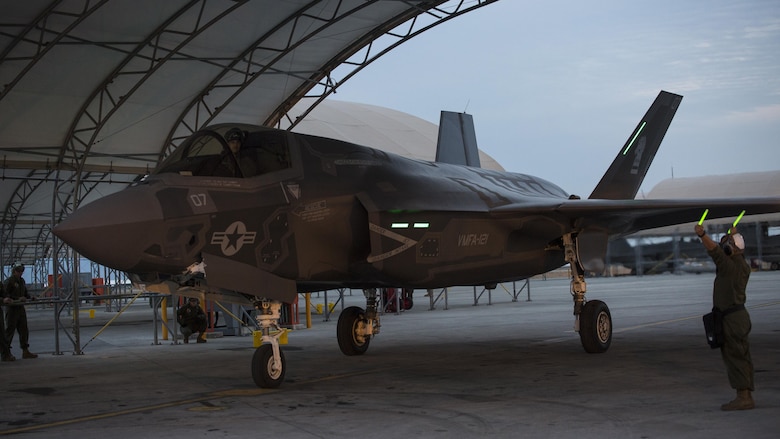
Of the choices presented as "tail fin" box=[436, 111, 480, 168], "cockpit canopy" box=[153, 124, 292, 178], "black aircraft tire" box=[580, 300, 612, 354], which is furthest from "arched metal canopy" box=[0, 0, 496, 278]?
"black aircraft tire" box=[580, 300, 612, 354]

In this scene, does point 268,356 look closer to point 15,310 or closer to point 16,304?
point 16,304

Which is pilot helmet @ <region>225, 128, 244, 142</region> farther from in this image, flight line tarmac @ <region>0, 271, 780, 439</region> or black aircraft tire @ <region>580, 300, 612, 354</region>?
black aircraft tire @ <region>580, 300, 612, 354</region>

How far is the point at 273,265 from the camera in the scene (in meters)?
8.31

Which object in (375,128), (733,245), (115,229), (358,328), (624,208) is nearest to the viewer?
(733,245)

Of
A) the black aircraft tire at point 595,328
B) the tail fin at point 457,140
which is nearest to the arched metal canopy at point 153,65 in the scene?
the tail fin at point 457,140

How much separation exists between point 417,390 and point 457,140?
8171mm

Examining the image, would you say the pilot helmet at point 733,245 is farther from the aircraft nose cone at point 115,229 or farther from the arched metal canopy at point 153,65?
the arched metal canopy at point 153,65

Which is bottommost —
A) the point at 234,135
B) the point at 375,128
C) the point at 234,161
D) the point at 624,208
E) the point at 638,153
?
the point at 624,208

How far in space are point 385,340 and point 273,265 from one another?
6436 millimetres

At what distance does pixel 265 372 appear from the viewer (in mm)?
8242

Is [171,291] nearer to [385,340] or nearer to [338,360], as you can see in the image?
[338,360]

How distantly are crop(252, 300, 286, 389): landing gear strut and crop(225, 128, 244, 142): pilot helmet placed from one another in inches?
73.7

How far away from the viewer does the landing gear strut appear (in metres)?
8.24

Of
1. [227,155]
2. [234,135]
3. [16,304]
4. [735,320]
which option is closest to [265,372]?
[227,155]
